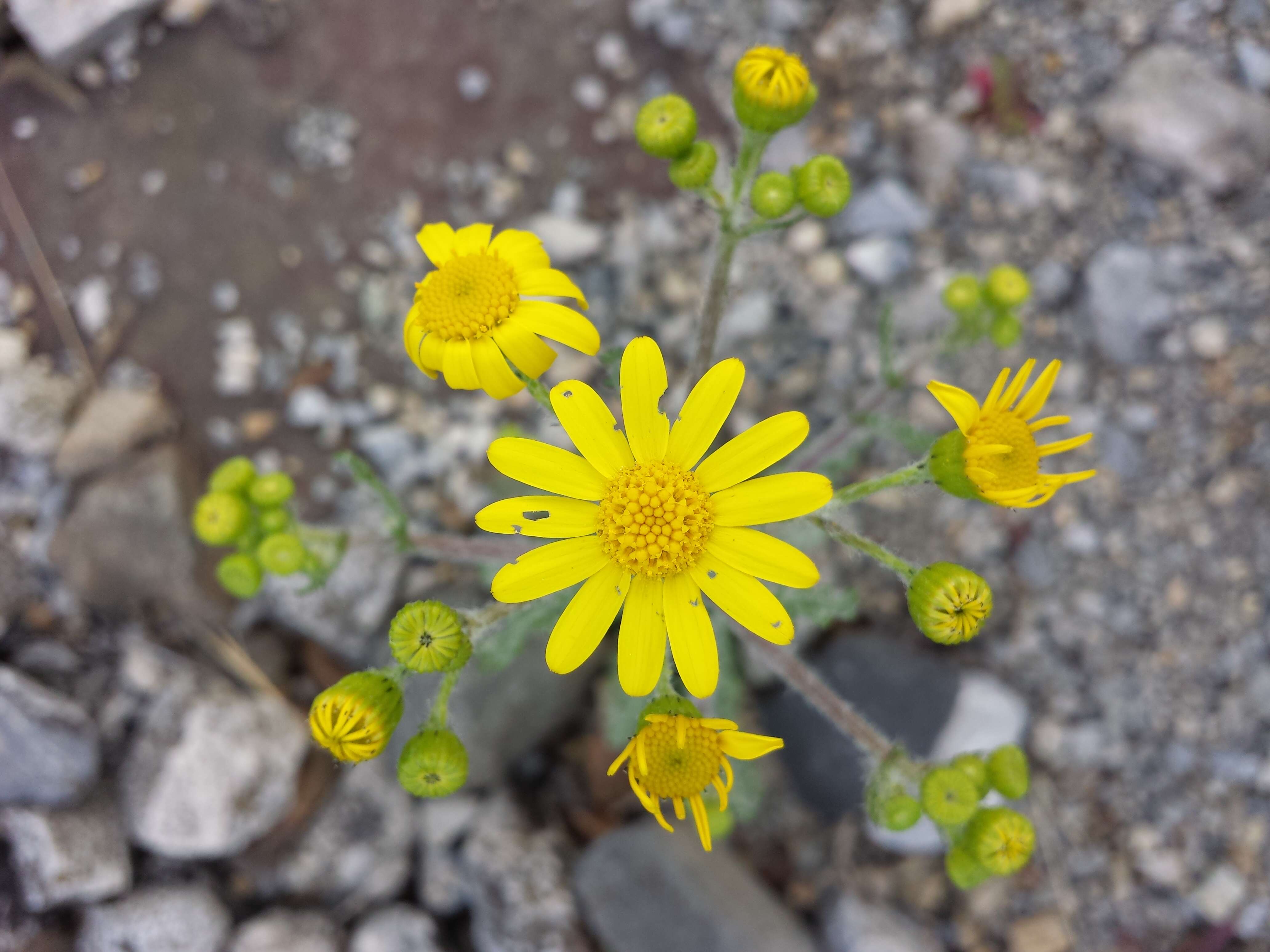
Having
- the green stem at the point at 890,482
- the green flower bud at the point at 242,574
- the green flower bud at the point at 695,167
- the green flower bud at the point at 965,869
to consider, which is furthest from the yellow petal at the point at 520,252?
the green flower bud at the point at 965,869

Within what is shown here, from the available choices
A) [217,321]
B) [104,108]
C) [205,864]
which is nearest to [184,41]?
[104,108]

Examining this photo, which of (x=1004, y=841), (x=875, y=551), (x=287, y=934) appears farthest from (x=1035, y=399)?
(x=287, y=934)

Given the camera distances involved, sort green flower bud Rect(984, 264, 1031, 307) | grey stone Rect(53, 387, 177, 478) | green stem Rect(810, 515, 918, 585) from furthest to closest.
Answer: grey stone Rect(53, 387, 177, 478) < green flower bud Rect(984, 264, 1031, 307) < green stem Rect(810, 515, 918, 585)

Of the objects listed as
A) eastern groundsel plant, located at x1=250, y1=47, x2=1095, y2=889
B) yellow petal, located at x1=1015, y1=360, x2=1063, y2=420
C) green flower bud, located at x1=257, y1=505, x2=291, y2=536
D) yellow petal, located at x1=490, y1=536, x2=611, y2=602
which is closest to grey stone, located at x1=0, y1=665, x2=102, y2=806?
green flower bud, located at x1=257, y1=505, x2=291, y2=536

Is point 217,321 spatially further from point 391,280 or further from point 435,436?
point 435,436

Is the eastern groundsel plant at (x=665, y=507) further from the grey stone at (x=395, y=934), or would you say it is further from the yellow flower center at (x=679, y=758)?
the grey stone at (x=395, y=934)

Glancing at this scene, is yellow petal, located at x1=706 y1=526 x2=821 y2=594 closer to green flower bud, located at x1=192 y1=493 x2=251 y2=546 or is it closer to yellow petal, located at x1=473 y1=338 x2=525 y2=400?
yellow petal, located at x1=473 y1=338 x2=525 y2=400

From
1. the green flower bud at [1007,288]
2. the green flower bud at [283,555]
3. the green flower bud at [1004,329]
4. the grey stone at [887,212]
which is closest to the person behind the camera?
the green flower bud at [283,555]
